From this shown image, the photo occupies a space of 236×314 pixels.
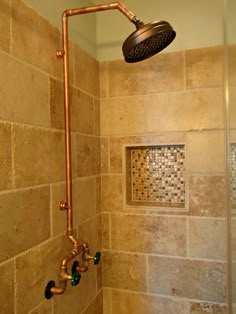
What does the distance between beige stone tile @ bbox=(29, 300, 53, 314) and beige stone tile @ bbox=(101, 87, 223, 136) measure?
2.66ft

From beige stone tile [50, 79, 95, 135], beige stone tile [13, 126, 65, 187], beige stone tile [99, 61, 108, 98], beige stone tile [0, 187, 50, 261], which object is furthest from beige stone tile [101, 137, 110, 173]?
beige stone tile [0, 187, 50, 261]

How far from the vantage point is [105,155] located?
1.37 meters

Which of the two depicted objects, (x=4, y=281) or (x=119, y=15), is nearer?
(x=4, y=281)

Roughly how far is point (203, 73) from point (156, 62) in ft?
0.77

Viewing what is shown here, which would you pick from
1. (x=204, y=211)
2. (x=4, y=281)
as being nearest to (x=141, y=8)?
(x=204, y=211)

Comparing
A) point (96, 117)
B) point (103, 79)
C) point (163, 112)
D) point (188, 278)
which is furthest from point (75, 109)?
point (188, 278)

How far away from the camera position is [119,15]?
1334 millimetres

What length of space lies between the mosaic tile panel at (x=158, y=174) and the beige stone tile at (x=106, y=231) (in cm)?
17

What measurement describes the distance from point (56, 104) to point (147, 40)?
41cm

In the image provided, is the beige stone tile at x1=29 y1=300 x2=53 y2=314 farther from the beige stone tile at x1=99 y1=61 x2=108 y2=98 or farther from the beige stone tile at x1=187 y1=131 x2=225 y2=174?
the beige stone tile at x1=99 y1=61 x2=108 y2=98

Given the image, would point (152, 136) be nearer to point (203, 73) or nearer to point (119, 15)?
point (203, 73)

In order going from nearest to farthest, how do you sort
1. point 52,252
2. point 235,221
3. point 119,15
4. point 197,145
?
point 52,252
point 235,221
point 197,145
point 119,15

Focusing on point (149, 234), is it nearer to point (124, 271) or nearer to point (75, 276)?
point (124, 271)

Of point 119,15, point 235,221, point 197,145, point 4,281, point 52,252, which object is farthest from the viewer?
point 119,15
